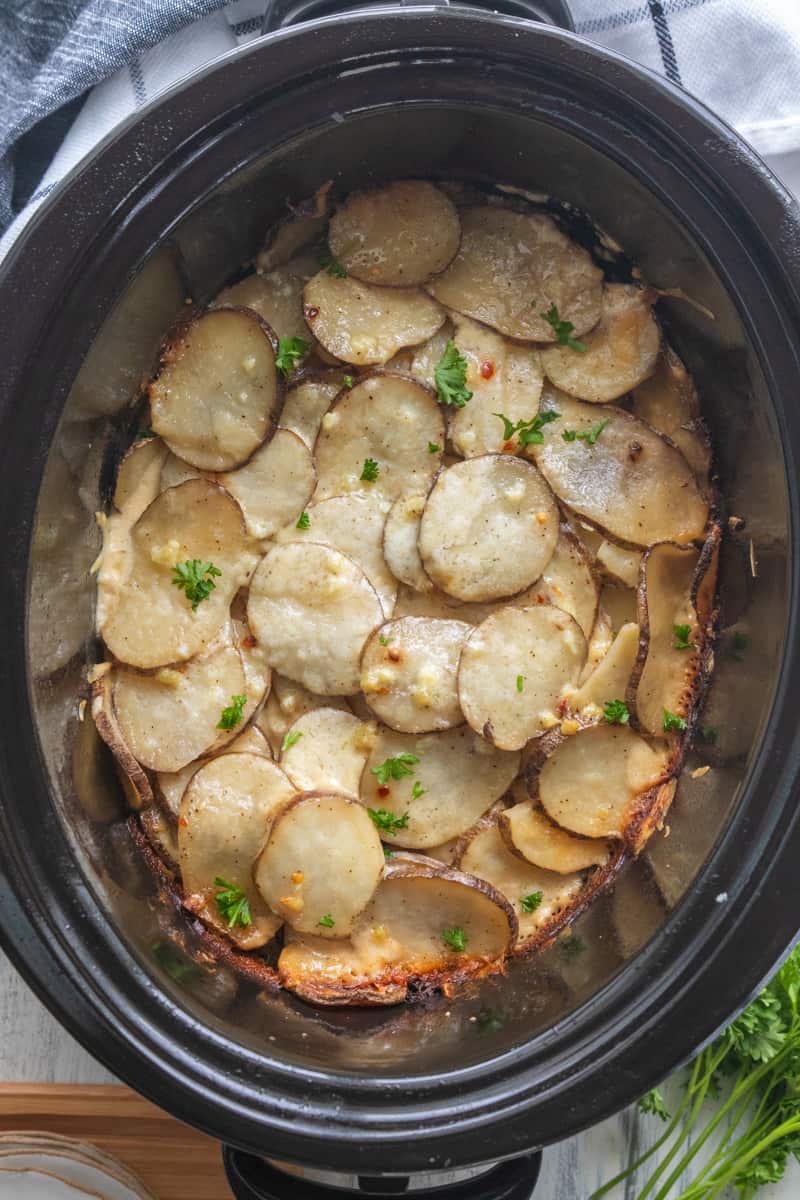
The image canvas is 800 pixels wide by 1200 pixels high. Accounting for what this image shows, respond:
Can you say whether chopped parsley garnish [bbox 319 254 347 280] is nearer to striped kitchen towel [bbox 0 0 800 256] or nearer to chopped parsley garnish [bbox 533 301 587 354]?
chopped parsley garnish [bbox 533 301 587 354]

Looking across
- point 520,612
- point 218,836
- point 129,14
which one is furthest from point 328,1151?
point 129,14

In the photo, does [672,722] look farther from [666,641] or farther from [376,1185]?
[376,1185]

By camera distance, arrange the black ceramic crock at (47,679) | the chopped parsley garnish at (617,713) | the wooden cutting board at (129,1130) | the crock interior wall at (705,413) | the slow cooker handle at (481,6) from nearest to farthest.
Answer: the black ceramic crock at (47,679)
the crock interior wall at (705,413)
the slow cooker handle at (481,6)
the chopped parsley garnish at (617,713)
the wooden cutting board at (129,1130)

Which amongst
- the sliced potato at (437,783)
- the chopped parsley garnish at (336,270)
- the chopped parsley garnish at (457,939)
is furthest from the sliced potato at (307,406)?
the chopped parsley garnish at (457,939)

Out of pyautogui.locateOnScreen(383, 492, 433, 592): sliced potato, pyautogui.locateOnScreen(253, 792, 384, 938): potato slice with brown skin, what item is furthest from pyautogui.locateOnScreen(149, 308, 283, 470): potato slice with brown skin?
pyautogui.locateOnScreen(253, 792, 384, 938): potato slice with brown skin

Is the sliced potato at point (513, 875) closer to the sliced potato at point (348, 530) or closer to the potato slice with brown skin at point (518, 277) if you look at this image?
the sliced potato at point (348, 530)
